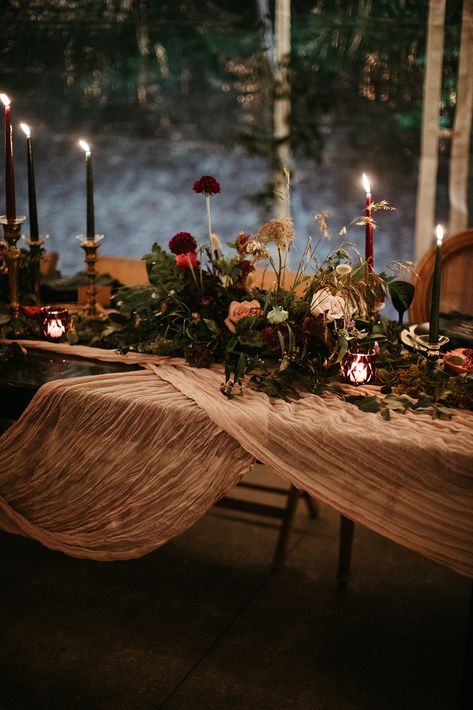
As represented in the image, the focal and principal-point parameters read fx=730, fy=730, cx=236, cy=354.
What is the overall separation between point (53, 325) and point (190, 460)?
685 millimetres

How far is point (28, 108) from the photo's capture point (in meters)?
4.57

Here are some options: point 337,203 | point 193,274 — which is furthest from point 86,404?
point 337,203

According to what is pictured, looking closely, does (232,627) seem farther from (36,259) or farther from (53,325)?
(36,259)

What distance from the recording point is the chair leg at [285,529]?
2.23m

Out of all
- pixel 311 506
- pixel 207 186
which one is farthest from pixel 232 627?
pixel 207 186

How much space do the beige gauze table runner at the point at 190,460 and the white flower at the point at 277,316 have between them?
17 centimetres

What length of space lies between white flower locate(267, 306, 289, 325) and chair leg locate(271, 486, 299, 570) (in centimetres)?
73

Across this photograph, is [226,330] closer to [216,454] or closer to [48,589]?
[216,454]

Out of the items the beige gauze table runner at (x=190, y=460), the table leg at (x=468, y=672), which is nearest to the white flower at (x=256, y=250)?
the beige gauze table runner at (x=190, y=460)

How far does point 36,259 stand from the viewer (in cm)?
222

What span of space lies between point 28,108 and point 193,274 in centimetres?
325

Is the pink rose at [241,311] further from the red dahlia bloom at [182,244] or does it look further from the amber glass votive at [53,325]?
the amber glass votive at [53,325]

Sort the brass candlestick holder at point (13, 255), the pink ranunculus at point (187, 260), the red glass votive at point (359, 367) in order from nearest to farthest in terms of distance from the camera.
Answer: the red glass votive at point (359, 367), the pink ranunculus at point (187, 260), the brass candlestick holder at point (13, 255)

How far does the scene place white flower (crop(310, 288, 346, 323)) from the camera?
1649 millimetres
